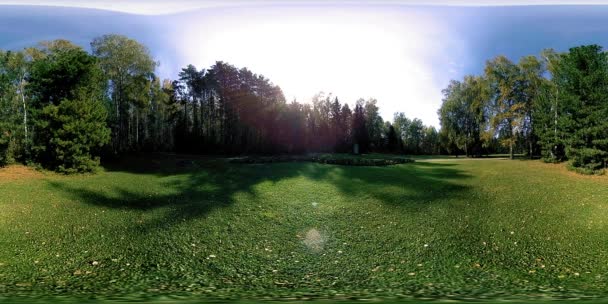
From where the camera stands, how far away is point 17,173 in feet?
46.1

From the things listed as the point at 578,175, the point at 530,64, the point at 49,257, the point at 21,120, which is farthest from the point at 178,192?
the point at 578,175

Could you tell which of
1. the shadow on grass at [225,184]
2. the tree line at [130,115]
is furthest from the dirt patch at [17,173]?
the shadow on grass at [225,184]

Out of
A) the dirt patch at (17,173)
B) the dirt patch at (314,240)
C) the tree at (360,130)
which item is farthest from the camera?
the tree at (360,130)

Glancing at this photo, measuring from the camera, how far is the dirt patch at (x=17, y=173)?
13.0 meters

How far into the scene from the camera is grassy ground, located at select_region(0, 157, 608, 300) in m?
3.53

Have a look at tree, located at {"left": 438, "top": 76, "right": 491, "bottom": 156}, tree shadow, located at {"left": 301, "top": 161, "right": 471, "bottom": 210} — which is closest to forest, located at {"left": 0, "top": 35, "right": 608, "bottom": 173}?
tree, located at {"left": 438, "top": 76, "right": 491, "bottom": 156}

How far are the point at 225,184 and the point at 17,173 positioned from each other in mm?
10048

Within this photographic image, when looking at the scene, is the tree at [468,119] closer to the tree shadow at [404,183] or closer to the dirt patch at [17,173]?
the tree shadow at [404,183]

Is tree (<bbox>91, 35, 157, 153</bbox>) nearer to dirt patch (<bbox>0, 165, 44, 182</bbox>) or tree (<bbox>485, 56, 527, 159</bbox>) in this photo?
dirt patch (<bbox>0, 165, 44, 182</bbox>)

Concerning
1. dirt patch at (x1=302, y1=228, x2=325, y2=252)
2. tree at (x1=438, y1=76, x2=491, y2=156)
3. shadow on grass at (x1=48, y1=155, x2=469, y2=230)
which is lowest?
dirt patch at (x1=302, y1=228, x2=325, y2=252)

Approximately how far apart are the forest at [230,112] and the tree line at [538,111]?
4 cm

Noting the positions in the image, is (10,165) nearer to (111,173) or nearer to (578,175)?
(111,173)

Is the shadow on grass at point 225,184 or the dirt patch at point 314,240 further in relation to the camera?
the shadow on grass at point 225,184

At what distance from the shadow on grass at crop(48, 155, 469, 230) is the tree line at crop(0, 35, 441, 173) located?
2.88ft
